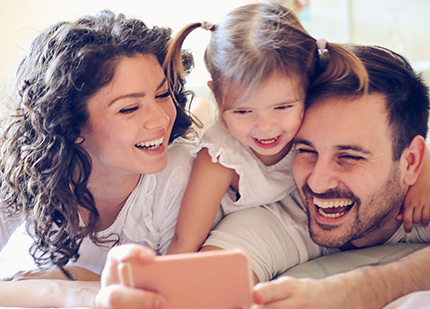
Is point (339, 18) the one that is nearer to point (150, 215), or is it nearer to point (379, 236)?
point (379, 236)

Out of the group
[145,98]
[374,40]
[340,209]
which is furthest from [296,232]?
[374,40]

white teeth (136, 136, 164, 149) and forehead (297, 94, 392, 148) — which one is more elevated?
forehead (297, 94, 392, 148)

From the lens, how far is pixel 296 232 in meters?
1.59

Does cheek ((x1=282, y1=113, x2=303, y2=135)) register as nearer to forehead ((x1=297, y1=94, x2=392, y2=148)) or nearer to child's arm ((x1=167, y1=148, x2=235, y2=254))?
forehead ((x1=297, y1=94, x2=392, y2=148))

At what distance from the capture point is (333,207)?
155 centimetres

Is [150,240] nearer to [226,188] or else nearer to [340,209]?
[226,188]

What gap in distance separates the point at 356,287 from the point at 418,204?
1.59 feet

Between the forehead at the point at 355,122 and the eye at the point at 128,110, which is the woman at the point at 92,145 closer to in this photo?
the eye at the point at 128,110

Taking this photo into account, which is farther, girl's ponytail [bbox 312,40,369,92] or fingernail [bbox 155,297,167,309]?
girl's ponytail [bbox 312,40,369,92]

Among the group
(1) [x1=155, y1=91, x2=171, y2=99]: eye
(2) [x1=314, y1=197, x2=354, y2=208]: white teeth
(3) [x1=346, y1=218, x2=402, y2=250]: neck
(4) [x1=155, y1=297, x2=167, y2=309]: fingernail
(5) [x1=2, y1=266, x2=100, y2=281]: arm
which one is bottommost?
(5) [x1=2, y1=266, x2=100, y2=281]: arm

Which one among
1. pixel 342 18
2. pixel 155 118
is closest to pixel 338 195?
pixel 155 118

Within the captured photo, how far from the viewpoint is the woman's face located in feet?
4.79

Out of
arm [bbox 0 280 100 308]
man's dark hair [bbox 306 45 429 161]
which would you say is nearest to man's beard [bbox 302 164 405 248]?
man's dark hair [bbox 306 45 429 161]

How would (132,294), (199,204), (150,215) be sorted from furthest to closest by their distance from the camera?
1. (150,215)
2. (199,204)
3. (132,294)
